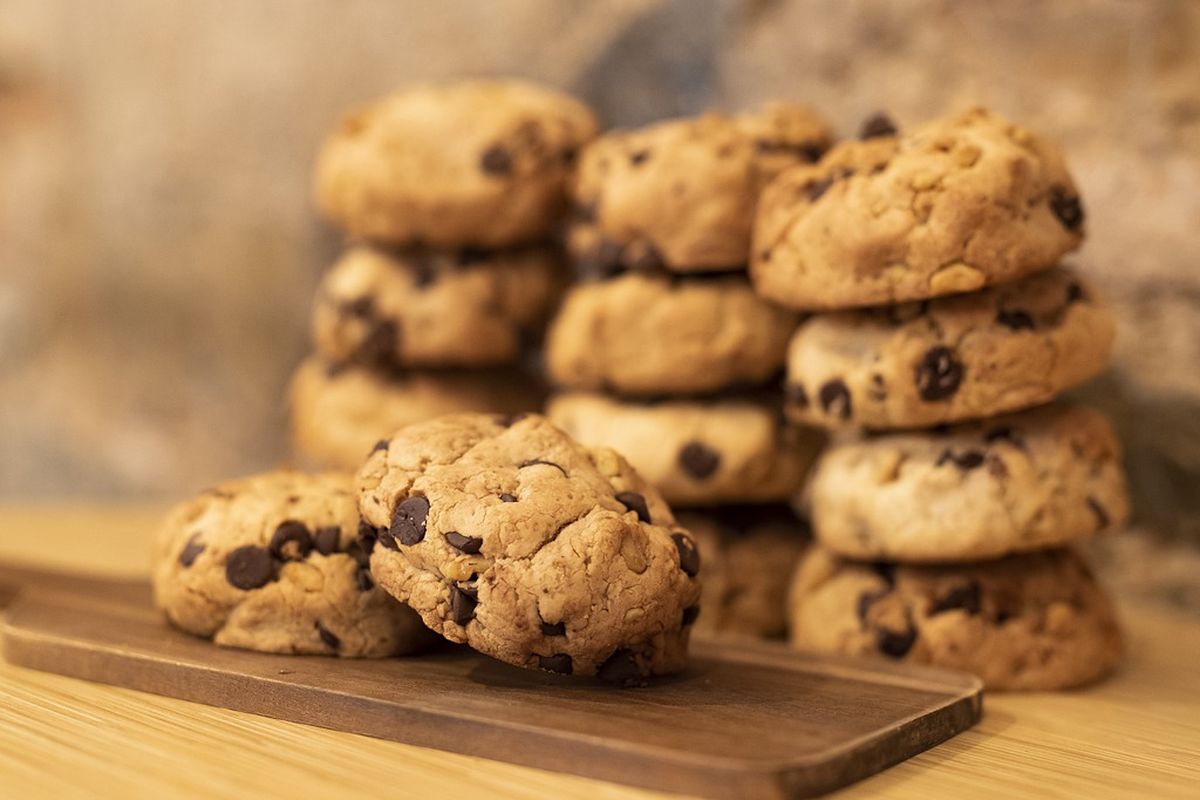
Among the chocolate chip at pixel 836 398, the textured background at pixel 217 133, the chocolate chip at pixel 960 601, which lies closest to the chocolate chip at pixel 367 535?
the chocolate chip at pixel 836 398

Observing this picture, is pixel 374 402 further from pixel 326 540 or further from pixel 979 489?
pixel 979 489

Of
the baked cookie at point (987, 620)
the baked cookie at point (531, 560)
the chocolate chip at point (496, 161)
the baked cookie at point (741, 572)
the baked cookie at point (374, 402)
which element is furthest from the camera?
the baked cookie at point (374, 402)

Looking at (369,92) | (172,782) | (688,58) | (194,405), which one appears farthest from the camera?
(194,405)

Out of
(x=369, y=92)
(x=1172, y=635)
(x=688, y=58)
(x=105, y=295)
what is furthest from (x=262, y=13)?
(x=1172, y=635)

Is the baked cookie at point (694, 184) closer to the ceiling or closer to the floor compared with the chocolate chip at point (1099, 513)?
closer to the ceiling

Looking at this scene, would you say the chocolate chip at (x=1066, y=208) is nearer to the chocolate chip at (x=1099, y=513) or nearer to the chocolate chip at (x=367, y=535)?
the chocolate chip at (x=1099, y=513)

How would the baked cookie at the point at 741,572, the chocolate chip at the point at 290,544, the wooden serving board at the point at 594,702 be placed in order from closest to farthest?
the wooden serving board at the point at 594,702, the chocolate chip at the point at 290,544, the baked cookie at the point at 741,572

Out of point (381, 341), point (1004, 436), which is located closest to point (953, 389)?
point (1004, 436)

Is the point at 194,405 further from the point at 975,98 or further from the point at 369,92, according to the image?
the point at 975,98
